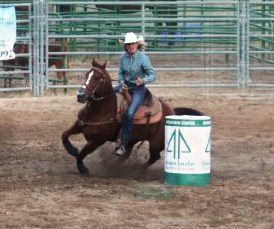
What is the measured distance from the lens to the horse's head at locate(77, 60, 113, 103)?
390 inches

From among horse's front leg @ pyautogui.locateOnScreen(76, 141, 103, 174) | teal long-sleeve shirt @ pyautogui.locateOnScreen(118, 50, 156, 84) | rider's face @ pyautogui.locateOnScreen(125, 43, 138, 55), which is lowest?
horse's front leg @ pyautogui.locateOnScreen(76, 141, 103, 174)

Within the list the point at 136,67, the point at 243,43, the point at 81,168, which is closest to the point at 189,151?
the point at 136,67

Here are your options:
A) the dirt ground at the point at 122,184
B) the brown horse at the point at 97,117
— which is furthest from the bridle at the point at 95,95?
the dirt ground at the point at 122,184

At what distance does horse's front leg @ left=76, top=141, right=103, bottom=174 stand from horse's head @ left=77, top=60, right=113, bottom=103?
0.54 m

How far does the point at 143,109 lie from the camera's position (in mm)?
10438

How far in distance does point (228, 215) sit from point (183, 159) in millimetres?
1738

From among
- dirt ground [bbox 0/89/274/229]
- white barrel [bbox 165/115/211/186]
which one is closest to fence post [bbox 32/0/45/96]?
dirt ground [bbox 0/89/274/229]

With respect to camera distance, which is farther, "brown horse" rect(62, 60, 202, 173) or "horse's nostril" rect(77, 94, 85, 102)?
"brown horse" rect(62, 60, 202, 173)

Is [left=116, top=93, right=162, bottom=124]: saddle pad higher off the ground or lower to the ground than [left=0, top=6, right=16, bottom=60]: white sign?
lower

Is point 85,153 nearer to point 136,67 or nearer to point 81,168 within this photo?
point 81,168

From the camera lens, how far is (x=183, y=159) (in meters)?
9.70

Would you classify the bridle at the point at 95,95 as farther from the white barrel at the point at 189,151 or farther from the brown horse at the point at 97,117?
the white barrel at the point at 189,151

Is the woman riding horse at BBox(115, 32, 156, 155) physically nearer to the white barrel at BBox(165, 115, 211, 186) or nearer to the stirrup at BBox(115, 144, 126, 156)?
the stirrup at BBox(115, 144, 126, 156)

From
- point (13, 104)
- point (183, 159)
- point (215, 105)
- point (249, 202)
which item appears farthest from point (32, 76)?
point (249, 202)
